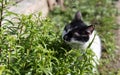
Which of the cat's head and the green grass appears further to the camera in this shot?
the cat's head

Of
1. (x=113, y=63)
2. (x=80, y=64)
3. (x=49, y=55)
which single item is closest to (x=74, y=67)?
(x=80, y=64)

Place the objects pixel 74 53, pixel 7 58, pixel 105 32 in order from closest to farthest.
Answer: pixel 7 58
pixel 74 53
pixel 105 32

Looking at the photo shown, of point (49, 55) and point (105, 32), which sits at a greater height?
point (49, 55)

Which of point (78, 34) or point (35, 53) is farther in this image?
point (78, 34)

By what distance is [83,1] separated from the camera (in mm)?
6555

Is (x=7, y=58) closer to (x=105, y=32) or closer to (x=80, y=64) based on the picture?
(x=80, y=64)

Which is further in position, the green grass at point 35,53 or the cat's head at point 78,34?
the cat's head at point 78,34

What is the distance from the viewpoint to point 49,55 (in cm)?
299

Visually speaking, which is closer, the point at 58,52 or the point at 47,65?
the point at 47,65

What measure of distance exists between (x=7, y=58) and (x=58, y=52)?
2.51 ft

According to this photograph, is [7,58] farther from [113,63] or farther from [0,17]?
[113,63]

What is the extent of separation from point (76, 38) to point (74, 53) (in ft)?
2.11

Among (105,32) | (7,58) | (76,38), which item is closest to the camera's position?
(7,58)

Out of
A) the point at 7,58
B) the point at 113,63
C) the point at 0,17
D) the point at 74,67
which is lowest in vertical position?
the point at 113,63
